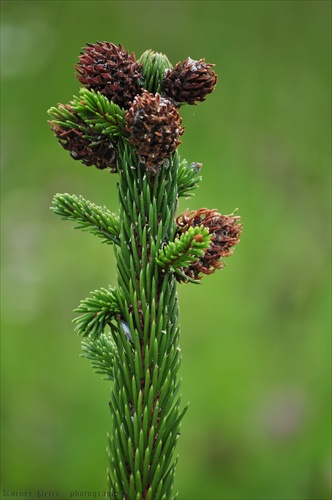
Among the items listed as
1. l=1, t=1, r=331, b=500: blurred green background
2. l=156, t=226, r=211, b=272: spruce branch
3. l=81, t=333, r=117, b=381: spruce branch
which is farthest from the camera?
l=1, t=1, r=331, b=500: blurred green background

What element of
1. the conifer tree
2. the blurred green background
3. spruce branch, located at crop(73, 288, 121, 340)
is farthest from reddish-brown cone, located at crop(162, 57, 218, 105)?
the blurred green background

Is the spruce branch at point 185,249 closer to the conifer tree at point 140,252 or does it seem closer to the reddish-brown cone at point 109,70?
the conifer tree at point 140,252

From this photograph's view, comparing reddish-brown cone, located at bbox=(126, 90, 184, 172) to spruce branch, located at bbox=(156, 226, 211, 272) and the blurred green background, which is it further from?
the blurred green background

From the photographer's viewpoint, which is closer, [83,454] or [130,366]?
[130,366]

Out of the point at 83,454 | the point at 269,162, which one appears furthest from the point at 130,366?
the point at 269,162

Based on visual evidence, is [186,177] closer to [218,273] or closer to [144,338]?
[144,338]

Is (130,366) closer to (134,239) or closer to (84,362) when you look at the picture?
(134,239)

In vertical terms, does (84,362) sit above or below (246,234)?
below

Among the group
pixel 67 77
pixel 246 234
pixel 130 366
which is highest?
pixel 67 77
